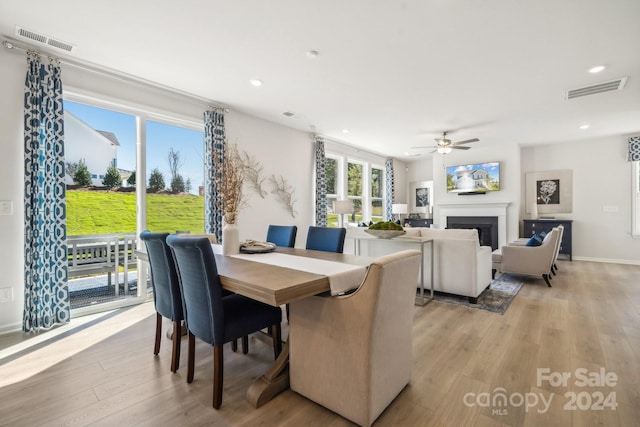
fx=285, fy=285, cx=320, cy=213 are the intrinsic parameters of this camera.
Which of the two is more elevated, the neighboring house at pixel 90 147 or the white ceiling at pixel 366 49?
the white ceiling at pixel 366 49

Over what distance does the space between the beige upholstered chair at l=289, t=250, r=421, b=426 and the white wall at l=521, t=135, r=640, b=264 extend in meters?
6.80

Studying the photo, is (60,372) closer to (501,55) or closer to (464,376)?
(464,376)

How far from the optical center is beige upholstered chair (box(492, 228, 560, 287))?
4.11 m

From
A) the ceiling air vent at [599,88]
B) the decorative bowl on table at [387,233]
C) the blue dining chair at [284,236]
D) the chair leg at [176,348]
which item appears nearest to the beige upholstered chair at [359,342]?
the chair leg at [176,348]

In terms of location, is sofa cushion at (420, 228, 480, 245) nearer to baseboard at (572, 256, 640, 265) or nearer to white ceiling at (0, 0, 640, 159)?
white ceiling at (0, 0, 640, 159)

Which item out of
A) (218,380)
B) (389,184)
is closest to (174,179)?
(218,380)

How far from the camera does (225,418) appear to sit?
1542mm

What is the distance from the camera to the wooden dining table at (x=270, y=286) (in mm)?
1319

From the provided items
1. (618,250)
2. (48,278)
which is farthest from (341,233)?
(618,250)

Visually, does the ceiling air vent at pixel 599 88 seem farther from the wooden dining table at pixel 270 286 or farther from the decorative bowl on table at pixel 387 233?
the wooden dining table at pixel 270 286

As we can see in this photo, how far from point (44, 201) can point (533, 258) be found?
5962 mm

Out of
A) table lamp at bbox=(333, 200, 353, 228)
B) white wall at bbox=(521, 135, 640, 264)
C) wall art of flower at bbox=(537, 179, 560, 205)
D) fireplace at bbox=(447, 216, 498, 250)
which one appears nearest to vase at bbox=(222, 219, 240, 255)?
table lamp at bbox=(333, 200, 353, 228)

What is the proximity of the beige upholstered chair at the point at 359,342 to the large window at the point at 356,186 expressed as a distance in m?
4.63

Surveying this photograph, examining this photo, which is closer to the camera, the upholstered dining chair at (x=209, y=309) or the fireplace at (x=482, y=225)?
the upholstered dining chair at (x=209, y=309)
